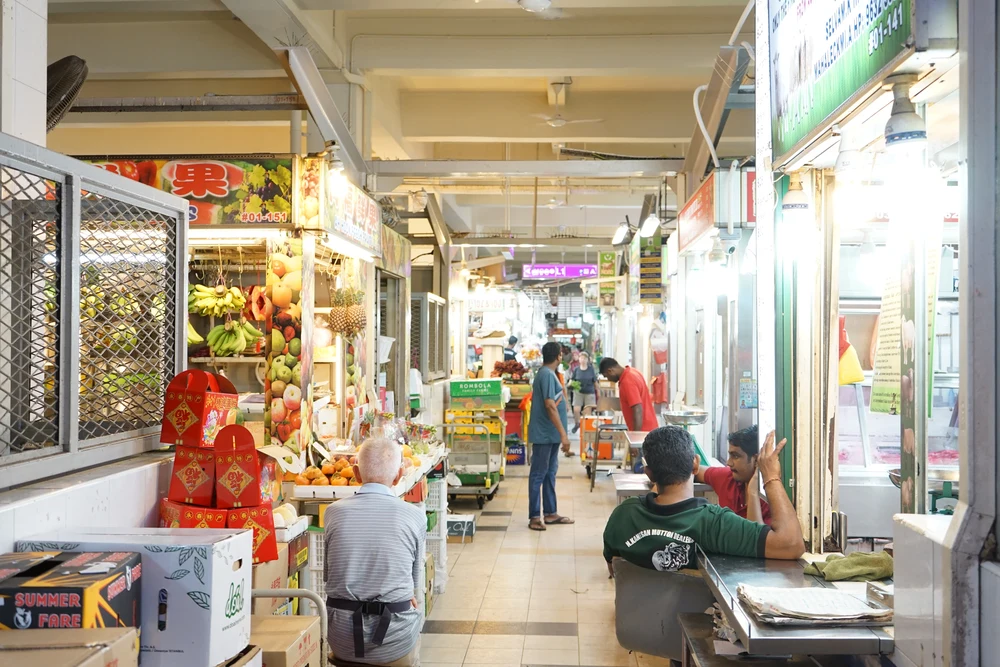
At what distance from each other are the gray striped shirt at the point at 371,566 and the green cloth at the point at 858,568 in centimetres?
164

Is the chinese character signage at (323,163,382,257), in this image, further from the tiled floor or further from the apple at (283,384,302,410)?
the tiled floor

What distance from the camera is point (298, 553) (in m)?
4.61

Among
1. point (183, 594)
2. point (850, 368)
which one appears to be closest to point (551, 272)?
point (850, 368)

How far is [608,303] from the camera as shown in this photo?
58.7 ft

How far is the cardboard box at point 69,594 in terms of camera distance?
6.68ft

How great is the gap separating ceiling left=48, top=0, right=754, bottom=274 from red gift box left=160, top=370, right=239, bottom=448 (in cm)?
391

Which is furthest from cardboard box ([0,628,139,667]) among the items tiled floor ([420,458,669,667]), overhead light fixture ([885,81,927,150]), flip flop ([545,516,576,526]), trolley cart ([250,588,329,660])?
flip flop ([545,516,576,526])

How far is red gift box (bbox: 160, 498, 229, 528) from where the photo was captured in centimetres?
301

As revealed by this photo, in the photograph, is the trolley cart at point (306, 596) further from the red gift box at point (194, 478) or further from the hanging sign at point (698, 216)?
the hanging sign at point (698, 216)

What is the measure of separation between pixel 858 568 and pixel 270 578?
2.18m

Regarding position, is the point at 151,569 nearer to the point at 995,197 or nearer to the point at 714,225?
the point at 995,197

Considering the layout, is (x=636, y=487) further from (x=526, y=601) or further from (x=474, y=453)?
(x=474, y=453)

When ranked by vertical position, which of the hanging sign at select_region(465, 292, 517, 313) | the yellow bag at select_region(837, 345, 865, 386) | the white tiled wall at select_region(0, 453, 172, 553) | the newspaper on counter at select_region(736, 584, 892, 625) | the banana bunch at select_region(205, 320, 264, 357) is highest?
the hanging sign at select_region(465, 292, 517, 313)

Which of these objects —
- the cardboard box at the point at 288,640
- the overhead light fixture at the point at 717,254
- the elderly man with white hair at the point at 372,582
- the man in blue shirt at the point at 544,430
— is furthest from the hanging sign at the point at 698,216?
the cardboard box at the point at 288,640
